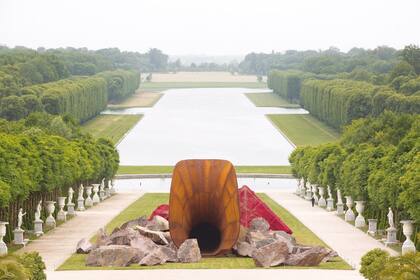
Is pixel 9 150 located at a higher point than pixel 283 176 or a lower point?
higher

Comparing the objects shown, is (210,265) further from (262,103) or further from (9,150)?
(262,103)

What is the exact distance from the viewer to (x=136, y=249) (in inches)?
1652

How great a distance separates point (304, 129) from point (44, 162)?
237ft

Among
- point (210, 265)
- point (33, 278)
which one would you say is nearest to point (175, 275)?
point (210, 265)

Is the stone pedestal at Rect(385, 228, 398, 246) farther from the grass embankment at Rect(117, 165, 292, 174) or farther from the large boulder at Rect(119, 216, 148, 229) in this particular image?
the grass embankment at Rect(117, 165, 292, 174)

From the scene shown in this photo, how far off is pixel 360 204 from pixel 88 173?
63.8ft

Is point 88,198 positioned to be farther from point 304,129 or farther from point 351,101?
point 304,129

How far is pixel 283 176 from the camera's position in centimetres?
9331

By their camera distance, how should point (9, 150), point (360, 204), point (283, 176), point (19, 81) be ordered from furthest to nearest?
1. point (19, 81)
2. point (283, 176)
3. point (360, 204)
4. point (9, 150)

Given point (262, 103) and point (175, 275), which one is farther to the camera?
point (262, 103)

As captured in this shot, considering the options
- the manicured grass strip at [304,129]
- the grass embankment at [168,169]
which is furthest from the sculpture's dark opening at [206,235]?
the manicured grass strip at [304,129]

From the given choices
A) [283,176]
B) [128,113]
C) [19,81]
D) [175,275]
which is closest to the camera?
[175,275]

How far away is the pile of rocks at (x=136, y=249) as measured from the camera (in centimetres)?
4122

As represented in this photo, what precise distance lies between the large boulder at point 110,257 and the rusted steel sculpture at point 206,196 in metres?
2.95
